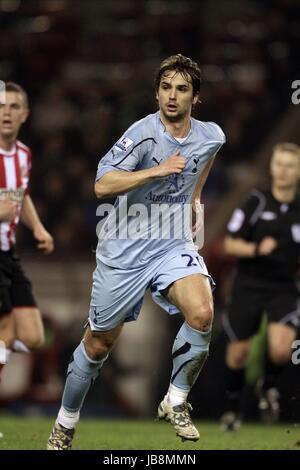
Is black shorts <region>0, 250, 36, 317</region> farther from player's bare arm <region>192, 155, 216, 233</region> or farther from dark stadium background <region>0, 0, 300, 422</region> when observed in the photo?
dark stadium background <region>0, 0, 300, 422</region>

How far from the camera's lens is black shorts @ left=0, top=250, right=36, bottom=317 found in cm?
830

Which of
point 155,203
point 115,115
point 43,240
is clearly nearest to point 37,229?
point 43,240

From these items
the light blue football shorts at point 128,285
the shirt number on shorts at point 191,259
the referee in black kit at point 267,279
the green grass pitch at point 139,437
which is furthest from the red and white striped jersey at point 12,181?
the referee in black kit at point 267,279

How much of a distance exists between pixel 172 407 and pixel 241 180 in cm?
814

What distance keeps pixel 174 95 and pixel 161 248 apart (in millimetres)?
875

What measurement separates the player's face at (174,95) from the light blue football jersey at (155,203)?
12 cm

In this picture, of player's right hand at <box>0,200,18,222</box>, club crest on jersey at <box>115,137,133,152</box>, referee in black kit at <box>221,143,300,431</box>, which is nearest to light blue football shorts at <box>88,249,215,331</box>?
club crest on jersey at <box>115,137,133,152</box>

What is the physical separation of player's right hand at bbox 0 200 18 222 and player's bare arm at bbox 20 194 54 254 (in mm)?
239

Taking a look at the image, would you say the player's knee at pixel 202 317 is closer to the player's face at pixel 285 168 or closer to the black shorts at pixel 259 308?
the black shorts at pixel 259 308

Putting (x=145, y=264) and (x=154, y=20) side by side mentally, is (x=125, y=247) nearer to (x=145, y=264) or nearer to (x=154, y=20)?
(x=145, y=264)

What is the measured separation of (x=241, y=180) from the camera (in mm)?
14523

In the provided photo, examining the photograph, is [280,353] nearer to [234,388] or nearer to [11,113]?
[234,388]
